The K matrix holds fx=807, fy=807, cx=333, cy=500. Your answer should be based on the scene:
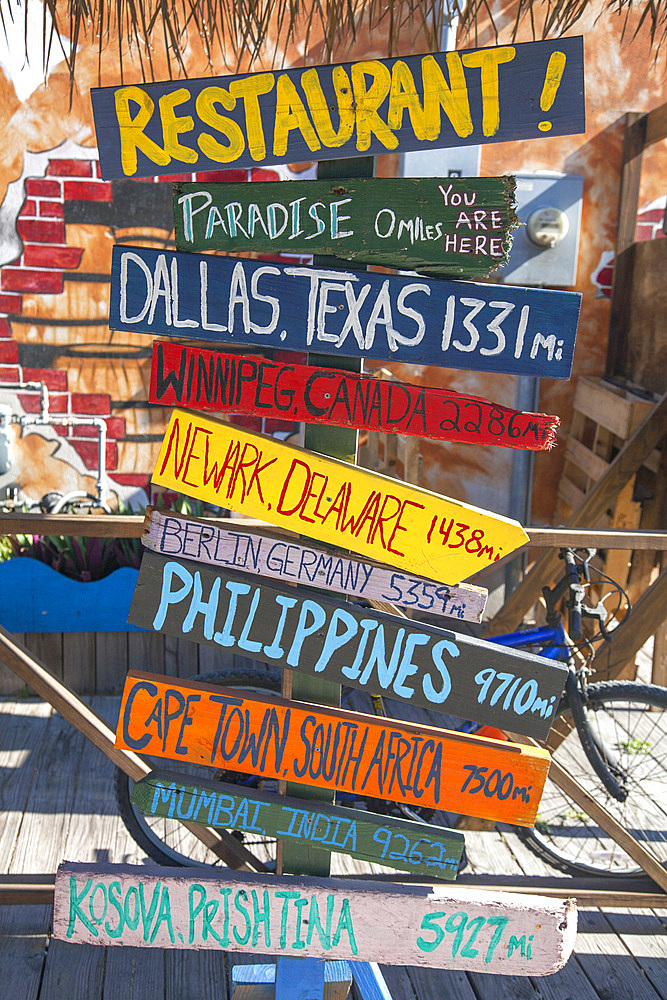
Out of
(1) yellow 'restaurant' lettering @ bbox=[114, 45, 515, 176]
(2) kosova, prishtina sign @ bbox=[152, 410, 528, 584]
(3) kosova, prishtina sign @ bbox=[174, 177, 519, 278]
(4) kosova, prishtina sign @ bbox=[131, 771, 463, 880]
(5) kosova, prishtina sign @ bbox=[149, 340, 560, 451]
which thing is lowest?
(4) kosova, prishtina sign @ bbox=[131, 771, 463, 880]

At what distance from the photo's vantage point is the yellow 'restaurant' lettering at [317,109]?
142cm

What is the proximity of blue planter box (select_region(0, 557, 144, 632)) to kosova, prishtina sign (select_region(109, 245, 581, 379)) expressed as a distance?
220cm

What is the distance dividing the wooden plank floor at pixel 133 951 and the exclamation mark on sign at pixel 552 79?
7.19ft

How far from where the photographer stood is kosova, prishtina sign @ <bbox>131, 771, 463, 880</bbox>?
5.54ft

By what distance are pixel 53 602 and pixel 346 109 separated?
8.71ft

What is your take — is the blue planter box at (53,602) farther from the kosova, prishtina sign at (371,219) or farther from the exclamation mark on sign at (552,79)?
the exclamation mark on sign at (552,79)

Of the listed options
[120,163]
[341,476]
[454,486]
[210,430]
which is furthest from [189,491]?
[454,486]

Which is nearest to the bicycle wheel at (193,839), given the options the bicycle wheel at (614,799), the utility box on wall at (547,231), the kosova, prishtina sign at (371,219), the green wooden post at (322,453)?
the green wooden post at (322,453)

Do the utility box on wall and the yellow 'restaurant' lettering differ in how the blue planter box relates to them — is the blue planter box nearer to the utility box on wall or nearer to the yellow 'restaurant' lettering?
the yellow 'restaurant' lettering

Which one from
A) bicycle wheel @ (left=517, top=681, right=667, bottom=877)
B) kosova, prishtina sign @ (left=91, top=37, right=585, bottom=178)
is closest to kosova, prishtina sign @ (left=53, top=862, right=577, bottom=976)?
bicycle wheel @ (left=517, top=681, right=667, bottom=877)

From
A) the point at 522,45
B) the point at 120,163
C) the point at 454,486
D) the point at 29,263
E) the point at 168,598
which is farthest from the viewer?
the point at 454,486

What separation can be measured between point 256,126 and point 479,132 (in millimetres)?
400

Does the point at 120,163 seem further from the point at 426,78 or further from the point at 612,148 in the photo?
the point at 612,148

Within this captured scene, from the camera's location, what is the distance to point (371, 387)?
5.07 ft
